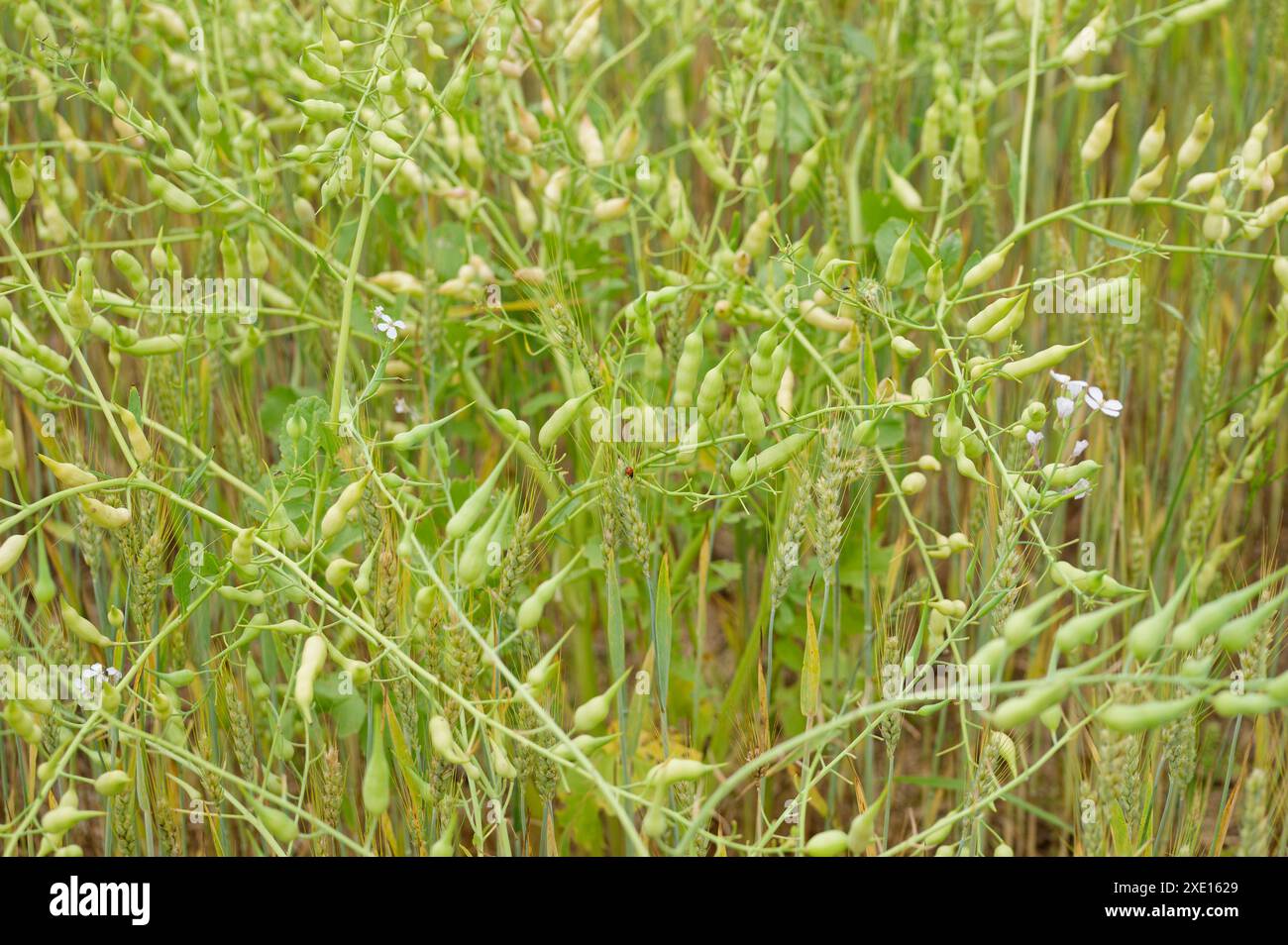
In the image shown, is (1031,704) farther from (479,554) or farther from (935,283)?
(935,283)

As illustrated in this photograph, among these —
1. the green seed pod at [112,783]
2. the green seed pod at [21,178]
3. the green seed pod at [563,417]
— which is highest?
the green seed pod at [21,178]

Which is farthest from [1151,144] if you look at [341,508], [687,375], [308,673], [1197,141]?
[308,673]

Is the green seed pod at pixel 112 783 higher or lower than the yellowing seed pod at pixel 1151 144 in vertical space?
lower

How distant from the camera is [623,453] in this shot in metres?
1.29

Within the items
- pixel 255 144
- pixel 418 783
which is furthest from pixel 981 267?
pixel 255 144

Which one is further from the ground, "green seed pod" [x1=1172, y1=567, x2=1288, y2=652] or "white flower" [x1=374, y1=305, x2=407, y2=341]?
"white flower" [x1=374, y1=305, x2=407, y2=341]

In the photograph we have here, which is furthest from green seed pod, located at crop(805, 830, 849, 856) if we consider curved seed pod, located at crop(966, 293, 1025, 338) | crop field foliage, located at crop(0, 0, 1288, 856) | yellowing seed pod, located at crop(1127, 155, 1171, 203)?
yellowing seed pod, located at crop(1127, 155, 1171, 203)

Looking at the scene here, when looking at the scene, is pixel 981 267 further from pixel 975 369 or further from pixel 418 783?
pixel 418 783

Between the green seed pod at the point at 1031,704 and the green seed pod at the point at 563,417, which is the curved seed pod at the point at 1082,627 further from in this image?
the green seed pod at the point at 563,417

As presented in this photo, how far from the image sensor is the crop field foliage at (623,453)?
1227mm

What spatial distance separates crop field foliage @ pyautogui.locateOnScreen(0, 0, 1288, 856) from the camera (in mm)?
1227

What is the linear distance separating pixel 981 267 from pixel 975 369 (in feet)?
0.58

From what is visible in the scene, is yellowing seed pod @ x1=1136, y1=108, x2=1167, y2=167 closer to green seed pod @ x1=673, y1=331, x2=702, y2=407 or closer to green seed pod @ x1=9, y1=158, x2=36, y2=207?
green seed pod @ x1=673, y1=331, x2=702, y2=407

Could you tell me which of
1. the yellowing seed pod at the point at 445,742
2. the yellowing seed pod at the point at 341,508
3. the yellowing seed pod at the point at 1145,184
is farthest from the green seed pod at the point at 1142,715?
the yellowing seed pod at the point at 1145,184
